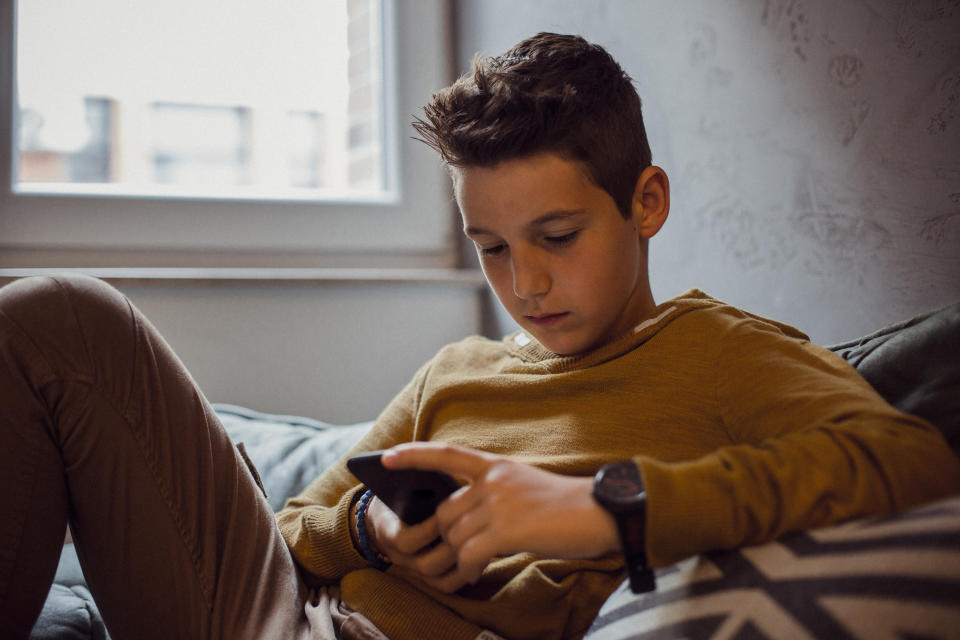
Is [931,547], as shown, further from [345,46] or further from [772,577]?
[345,46]

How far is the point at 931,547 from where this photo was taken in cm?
47

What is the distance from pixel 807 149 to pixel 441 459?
2.22ft

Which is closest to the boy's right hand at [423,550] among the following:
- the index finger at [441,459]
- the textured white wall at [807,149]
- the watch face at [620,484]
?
the index finger at [441,459]

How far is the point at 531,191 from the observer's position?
33.1 inches

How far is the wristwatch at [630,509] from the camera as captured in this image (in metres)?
0.56

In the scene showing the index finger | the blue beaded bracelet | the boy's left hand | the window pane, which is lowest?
the blue beaded bracelet

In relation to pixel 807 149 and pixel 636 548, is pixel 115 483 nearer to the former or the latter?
pixel 636 548

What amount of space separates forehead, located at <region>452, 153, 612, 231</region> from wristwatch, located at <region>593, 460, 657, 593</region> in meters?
0.34

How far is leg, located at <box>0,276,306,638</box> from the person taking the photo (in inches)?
29.4

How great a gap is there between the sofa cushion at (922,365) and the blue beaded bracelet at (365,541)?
534mm

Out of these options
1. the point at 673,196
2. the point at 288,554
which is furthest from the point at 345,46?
the point at 288,554

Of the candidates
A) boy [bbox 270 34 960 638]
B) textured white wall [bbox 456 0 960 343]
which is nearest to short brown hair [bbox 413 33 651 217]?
boy [bbox 270 34 960 638]

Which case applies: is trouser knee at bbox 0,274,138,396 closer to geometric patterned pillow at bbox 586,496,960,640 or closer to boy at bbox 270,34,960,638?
boy at bbox 270,34,960,638

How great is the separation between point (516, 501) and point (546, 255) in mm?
332
